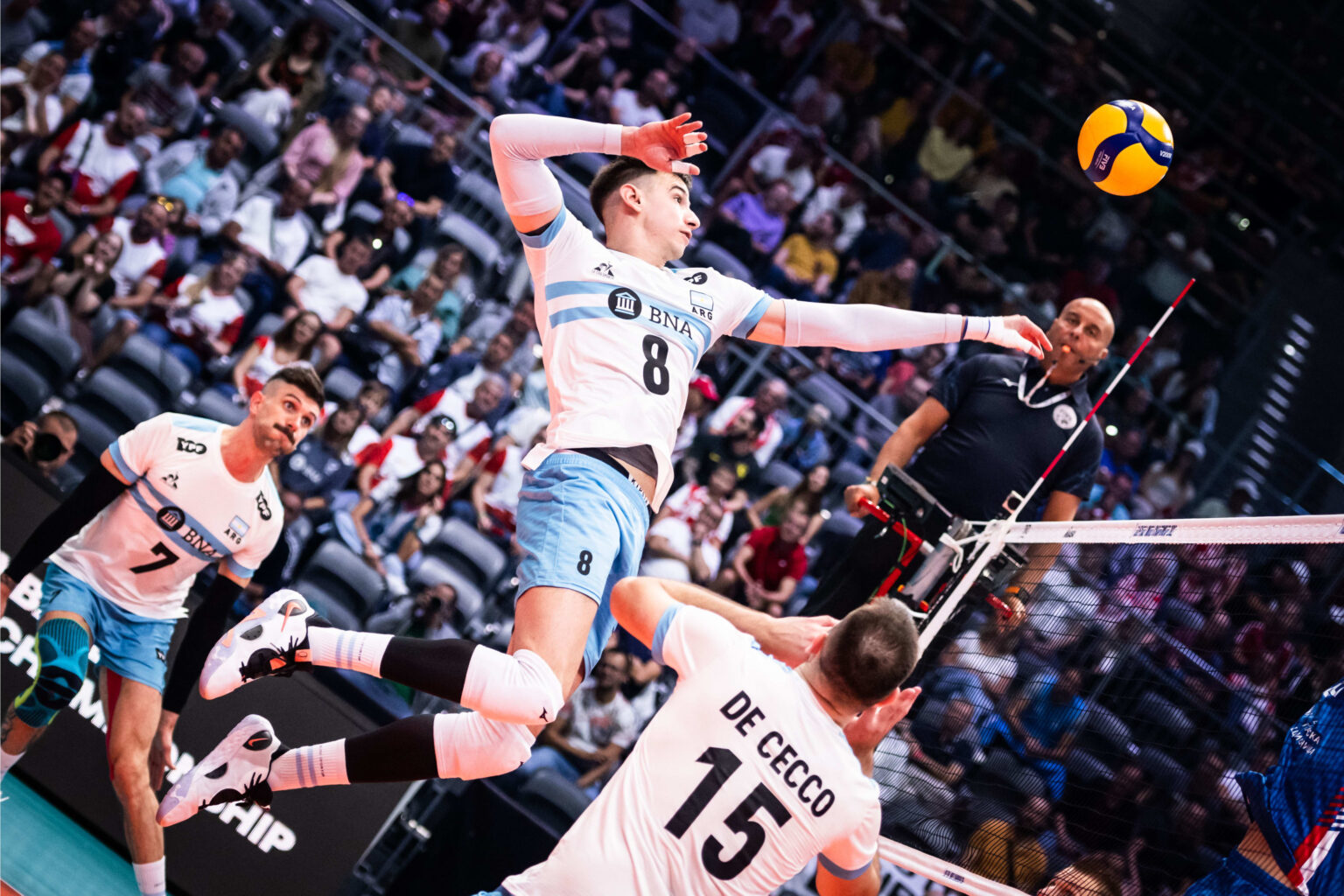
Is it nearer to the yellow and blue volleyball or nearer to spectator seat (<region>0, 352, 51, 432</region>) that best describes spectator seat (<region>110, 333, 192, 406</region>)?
spectator seat (<region>0, 352, 51, 432</region>)

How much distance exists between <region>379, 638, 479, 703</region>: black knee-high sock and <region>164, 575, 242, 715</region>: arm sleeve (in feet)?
7.96

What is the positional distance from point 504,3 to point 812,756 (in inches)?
398

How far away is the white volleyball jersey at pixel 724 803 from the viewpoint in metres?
3.41

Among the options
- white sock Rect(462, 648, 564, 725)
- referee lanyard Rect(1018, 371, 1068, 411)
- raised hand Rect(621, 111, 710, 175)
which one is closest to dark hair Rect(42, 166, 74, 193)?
raised hand Rect(621, 111, 710, 175)

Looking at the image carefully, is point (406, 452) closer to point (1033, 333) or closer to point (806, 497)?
point (806, 497)

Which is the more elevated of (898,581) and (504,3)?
(504,3)

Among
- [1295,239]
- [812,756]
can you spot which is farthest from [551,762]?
[1295,239]

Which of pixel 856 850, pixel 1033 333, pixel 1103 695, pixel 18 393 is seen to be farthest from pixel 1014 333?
pixel 18 393

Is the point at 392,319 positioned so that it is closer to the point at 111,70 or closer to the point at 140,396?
the point at 140,396

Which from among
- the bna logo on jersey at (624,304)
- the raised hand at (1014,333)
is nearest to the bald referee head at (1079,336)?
the raised hand at (1014,333)

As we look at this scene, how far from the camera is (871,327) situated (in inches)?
189

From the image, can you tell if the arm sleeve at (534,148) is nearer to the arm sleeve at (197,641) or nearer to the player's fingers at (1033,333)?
the player's fingers at (1033,333)

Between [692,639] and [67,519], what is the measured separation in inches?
142

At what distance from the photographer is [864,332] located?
4.81 m
